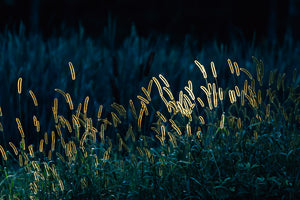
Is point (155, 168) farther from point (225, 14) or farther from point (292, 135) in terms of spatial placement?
point (225, 14)

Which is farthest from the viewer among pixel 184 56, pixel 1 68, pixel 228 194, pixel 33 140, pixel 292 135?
pixel 184 56

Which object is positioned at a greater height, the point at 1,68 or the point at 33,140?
the point at 1,68

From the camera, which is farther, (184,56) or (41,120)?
(184,56)

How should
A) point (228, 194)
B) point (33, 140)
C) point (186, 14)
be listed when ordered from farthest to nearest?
point (186, 14)
point (33, 140)
point (228, 194)

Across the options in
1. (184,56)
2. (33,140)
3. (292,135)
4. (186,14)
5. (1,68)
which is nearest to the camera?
(292,135)

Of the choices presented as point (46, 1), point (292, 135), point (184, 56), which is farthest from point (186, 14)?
point (292, 135)

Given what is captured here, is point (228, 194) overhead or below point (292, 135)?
below

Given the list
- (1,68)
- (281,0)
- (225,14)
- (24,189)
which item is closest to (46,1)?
(225,14)

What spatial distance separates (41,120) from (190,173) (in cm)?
142

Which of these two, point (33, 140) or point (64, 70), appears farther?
point (64, 70)

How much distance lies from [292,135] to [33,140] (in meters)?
1.84

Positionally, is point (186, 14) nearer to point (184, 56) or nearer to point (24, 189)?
point (184, 56)

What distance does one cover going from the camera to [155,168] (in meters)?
2.36

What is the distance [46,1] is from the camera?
12.2 m
